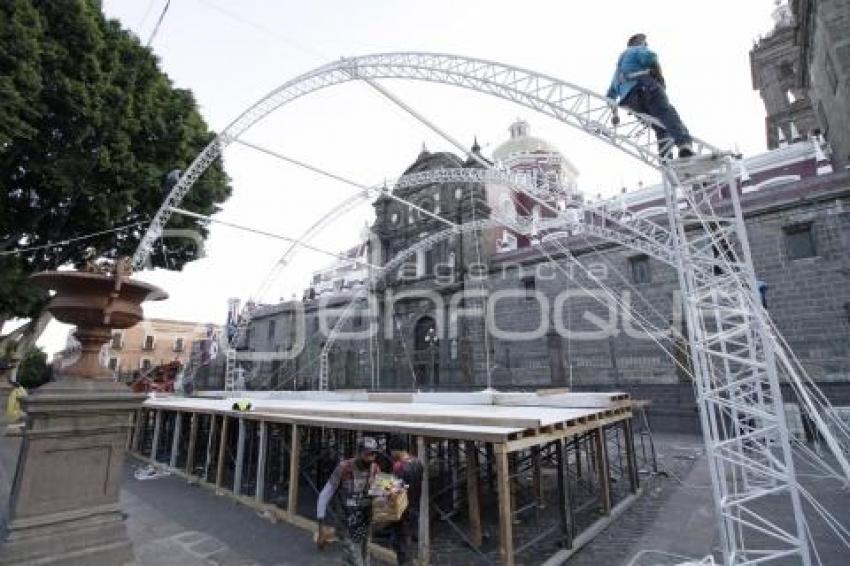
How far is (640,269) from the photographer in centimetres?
2170

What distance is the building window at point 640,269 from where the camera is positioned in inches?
843

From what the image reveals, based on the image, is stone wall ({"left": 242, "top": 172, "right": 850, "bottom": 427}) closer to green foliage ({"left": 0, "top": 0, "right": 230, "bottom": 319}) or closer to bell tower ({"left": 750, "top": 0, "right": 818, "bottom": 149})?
green foliage ({"left": 0, "top": 0, "right": 230, "bottom": 319})

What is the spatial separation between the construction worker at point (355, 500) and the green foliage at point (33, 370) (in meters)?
30.1

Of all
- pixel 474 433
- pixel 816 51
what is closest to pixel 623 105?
pixel 474 433

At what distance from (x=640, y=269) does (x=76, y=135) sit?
925 inches

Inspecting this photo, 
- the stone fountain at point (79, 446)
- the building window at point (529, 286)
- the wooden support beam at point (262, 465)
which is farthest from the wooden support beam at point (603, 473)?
the building window at point (529, 286)

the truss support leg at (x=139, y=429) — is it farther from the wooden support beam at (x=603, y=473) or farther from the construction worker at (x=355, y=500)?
the wooden support beam at (x=603, y=473)

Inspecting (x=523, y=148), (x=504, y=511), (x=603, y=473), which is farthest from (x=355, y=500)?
(x=523, y=148)

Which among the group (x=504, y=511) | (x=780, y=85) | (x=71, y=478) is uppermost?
(x=780, y=85)

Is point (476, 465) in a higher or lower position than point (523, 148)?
lower

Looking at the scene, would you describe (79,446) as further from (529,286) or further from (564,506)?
(529,286)

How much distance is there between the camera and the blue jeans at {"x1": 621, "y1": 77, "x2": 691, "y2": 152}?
612 cm

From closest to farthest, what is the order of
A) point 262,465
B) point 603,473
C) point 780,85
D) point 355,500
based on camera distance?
point 355,500, point 603,473, point 262,465, point 780,85

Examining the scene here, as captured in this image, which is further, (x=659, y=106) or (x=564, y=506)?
(x=564, y=506)
